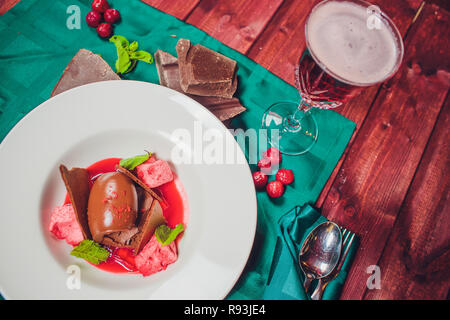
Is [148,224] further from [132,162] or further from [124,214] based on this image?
[132,162]

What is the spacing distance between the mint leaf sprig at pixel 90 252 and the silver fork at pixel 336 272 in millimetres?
907

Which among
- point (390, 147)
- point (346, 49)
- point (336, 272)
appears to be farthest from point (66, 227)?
point (390, 147)

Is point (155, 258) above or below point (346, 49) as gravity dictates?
below

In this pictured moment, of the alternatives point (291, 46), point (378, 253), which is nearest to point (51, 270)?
point (378, 253)

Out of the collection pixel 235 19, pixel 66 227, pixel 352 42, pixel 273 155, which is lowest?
pixel 66 227

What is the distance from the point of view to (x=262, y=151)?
1.33 m

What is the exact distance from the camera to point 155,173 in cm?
116

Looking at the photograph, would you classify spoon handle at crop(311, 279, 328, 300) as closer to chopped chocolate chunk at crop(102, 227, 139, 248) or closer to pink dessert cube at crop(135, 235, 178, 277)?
pink dessert cube at crop(135, 235, 178, 277)

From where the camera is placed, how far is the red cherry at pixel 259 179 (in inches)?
49.7

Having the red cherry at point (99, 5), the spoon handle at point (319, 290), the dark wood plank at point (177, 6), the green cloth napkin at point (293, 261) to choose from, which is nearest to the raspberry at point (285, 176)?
the green cloth napkin at point (293, 261)

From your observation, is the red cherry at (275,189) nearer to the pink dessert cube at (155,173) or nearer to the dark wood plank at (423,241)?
the pink dessert cube at (155,173)

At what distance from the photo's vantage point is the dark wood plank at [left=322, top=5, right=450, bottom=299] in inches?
50.1

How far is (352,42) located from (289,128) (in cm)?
52

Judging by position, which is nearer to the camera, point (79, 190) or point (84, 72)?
point (79, 190)
